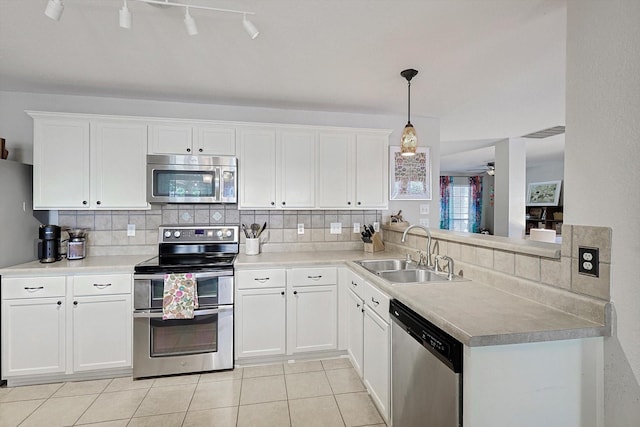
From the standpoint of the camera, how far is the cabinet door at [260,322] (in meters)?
2.72

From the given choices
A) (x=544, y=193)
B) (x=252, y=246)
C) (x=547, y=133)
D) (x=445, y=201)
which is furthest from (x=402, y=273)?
(x=445, y=201)

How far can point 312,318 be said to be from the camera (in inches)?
111

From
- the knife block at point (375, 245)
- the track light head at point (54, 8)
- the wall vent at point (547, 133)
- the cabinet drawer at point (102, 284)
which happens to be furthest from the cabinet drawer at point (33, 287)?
the wall vent at point (547, 133)

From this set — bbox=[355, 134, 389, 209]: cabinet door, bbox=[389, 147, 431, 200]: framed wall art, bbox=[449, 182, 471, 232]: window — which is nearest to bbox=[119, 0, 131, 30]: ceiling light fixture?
bbox=[355, 134, 389, 209]: cabinet door

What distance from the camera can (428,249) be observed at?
237cm

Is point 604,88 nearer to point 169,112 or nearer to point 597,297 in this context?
point 597,297

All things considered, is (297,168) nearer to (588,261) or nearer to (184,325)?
(184,325)

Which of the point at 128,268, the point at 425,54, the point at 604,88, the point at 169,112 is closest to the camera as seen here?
the point at 604,88

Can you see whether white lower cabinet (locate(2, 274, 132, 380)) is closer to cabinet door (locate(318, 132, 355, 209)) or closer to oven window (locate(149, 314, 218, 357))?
oven window (locate(149, 314, 218, 357))

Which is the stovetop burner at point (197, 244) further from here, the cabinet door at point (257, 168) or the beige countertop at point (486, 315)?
the beige countertop at point (486, 315)

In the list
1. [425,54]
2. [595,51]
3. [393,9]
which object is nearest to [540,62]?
[425,54]

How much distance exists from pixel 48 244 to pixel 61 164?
0.68 metres

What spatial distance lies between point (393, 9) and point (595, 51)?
0.95 m

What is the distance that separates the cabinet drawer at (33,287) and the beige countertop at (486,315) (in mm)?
2405
